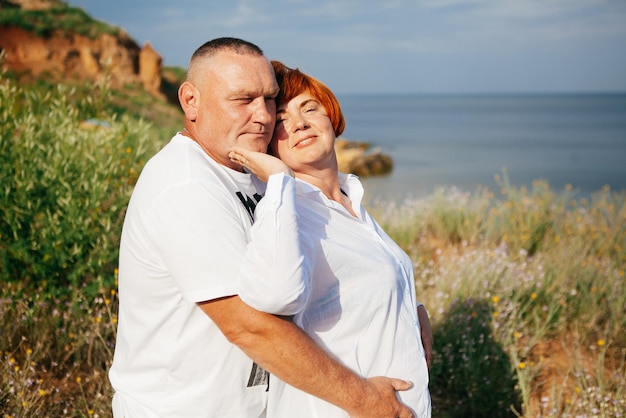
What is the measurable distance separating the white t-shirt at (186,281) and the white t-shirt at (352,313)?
0.69 feet

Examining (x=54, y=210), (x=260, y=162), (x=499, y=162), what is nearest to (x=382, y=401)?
(x=260, y=162)

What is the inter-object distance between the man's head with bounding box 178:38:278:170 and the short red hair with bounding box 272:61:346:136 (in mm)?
363

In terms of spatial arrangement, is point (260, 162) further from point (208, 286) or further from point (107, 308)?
point (107, 308)

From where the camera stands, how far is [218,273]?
1.95 m

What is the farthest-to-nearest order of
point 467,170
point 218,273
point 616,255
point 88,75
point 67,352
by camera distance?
Result: 1. point 467,170
2. point 88,75
3. point 616,255
4. point 67,352
5. point 218,273

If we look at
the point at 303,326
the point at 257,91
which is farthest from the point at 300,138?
the point at 303,326

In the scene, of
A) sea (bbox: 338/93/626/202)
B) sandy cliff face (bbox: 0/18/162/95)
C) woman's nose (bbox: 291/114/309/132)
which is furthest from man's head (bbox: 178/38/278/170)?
sandy cliff face (bbox: 0/18/162/95)

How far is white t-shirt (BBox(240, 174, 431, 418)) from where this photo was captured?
2.27m

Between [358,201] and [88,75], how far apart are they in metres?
28.0

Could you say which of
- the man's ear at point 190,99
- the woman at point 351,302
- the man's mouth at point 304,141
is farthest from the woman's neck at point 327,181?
the man's ear at point 190,99

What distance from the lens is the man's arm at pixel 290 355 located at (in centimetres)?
197

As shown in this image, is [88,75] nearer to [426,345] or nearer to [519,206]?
[519,206]

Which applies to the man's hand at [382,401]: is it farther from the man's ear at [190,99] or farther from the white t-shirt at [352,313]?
the man's ear at [190,99]

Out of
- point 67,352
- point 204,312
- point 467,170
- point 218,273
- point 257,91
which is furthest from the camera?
point 467,170
